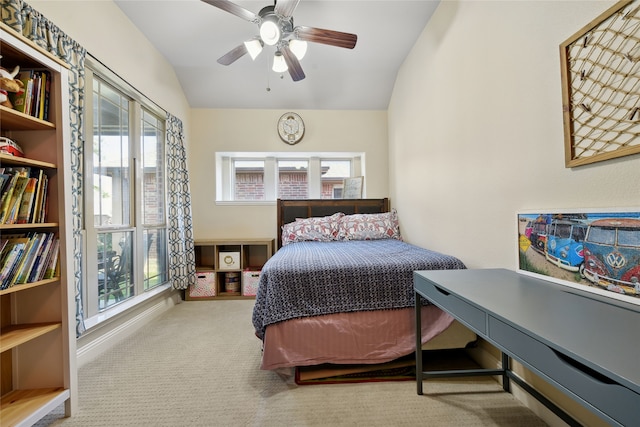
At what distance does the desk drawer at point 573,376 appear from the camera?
527mm

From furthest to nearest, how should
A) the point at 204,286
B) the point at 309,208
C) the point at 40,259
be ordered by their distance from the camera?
the point at 309,208
the point at 204,286
the point at 40,259

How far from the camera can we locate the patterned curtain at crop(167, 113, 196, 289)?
2906 mm

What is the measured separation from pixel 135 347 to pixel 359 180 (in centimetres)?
298

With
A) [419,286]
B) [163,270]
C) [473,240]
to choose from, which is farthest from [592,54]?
[163,270]

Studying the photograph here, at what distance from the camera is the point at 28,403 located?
124 cm

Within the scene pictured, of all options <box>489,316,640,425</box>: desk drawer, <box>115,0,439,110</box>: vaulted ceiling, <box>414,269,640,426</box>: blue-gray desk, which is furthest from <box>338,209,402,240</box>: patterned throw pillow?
<box>489,316,640,425</box>: desk drawer

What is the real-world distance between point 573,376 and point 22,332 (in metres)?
2.09

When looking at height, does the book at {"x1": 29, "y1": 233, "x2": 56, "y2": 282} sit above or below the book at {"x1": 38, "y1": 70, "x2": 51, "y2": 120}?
below

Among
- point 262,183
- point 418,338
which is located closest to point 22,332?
point 418,338

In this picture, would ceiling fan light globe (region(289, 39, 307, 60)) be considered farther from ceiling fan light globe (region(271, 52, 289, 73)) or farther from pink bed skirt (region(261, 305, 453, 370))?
pink bed skirt (region(261, 305, 453, 370))

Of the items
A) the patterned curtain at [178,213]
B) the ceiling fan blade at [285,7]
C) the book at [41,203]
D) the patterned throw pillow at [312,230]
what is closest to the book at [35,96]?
the book at [41,203]

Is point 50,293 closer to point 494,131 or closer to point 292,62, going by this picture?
point 292,62

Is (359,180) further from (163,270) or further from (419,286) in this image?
(163,270)

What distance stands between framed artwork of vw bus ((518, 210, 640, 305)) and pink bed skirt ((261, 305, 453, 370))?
677 millimetres
